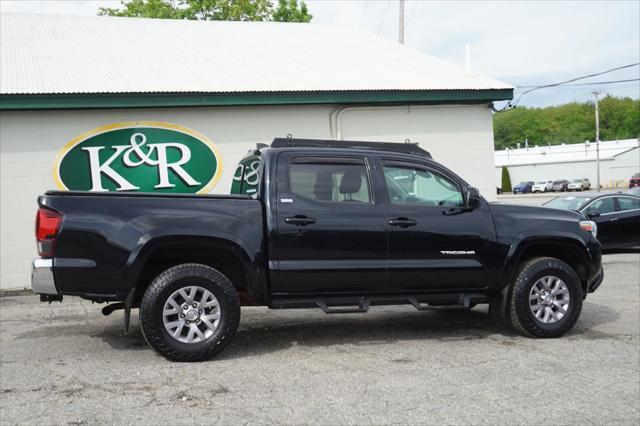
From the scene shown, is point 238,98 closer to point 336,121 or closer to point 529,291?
point 336,121

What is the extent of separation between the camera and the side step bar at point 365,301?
623 cm

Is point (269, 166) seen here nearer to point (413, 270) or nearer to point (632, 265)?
point (413, 270)

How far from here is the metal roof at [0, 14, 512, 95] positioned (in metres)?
11.6

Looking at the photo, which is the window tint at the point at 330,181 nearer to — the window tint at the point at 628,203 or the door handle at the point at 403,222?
the door handle at the point at 403,222

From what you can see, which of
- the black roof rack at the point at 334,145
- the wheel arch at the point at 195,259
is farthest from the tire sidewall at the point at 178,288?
the black roof rack at the point at 334,145

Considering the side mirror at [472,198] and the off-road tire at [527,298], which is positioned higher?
the side mirror at [472,198]

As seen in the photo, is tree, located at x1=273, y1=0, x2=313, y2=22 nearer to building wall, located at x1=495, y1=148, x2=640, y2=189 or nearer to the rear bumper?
the rear bumper

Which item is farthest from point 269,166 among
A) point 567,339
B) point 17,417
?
point 567,339

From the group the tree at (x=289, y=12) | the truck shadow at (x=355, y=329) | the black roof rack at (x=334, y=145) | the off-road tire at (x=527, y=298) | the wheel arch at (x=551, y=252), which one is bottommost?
the truck shadow at (x=355, y=329)

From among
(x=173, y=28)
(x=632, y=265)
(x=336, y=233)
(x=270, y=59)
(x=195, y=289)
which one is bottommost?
(x=632, y=265)

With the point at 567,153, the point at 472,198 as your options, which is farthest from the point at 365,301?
the point at 567,153

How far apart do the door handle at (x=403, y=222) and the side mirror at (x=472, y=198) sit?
2.15 feet

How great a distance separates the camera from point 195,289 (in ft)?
19.2

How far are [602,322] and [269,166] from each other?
4506 millimetres
